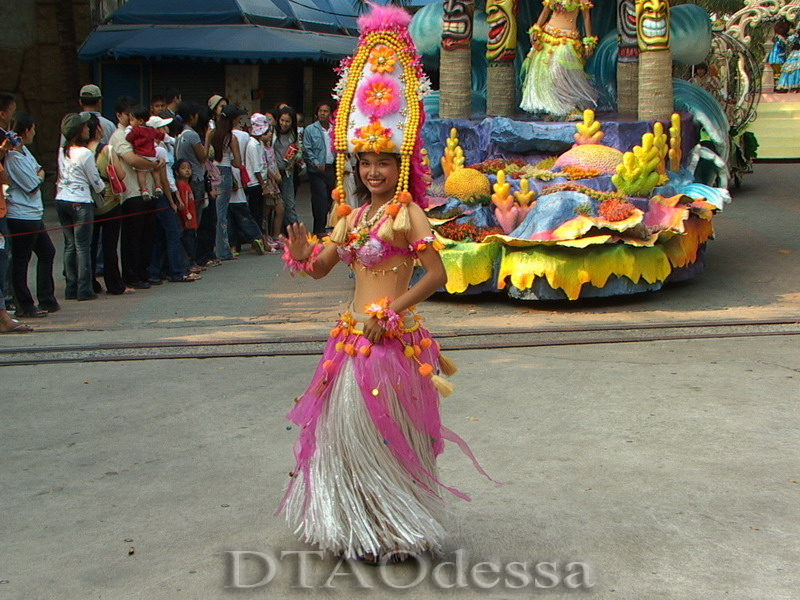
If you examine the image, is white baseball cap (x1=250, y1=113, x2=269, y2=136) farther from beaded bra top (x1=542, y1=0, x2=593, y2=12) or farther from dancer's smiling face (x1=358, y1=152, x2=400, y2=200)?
dancer's smiling face (x1=358, y1=152, x2=400, y2=200)

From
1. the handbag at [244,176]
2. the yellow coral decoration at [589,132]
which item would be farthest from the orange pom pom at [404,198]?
the handbag at [244,176]

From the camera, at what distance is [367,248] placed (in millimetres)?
4059

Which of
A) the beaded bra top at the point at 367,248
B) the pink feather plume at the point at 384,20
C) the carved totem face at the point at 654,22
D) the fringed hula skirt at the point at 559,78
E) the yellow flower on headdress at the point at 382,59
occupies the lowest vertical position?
the beaded bra top at the point at 367,248

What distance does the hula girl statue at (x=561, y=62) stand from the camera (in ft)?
35.8

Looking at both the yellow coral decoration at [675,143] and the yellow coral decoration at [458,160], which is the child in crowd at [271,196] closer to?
the yellow coral decoration at [458,160]

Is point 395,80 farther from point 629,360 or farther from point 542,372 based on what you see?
point 629,360

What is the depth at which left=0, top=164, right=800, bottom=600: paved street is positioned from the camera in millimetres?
3988

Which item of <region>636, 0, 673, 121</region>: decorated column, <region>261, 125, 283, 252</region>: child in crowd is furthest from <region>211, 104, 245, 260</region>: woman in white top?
<region>636, 0, 673, 121</region>: decorated column

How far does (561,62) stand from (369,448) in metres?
7.65

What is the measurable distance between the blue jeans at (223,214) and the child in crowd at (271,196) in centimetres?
70

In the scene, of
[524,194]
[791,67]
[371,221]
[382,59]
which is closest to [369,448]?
[371,221]

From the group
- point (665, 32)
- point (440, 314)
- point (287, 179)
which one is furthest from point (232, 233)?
point (665, 32)

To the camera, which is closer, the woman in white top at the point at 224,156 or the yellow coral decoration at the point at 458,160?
the yellow coral decoration at the point at 458,160

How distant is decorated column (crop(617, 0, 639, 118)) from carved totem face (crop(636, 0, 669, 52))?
31cm
